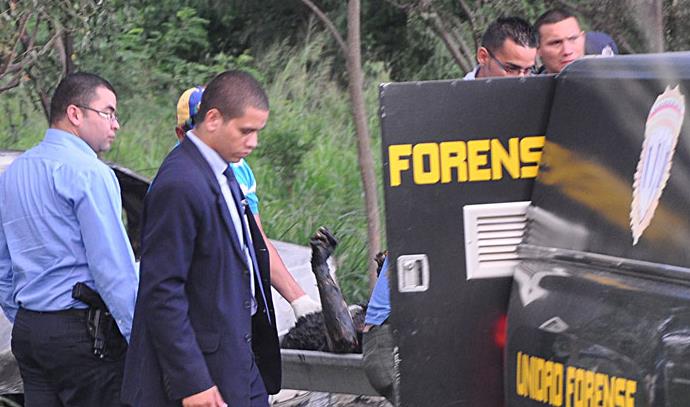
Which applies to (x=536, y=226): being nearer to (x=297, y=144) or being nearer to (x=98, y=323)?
(x=98, y=323)

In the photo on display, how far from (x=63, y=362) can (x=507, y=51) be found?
2.01m

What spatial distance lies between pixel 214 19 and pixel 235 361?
Result: 10.5 meters

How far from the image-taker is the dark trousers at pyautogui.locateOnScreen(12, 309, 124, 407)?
437cm

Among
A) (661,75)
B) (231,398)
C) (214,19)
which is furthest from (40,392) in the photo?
(214,19)

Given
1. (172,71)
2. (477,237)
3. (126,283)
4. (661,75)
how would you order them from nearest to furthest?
(661,75) → (477,237) → (126,283) → (172,71)

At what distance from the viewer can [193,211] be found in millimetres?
3691

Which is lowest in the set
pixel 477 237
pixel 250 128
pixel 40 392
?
pixel 40 392

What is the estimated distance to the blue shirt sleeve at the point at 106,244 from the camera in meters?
4.25

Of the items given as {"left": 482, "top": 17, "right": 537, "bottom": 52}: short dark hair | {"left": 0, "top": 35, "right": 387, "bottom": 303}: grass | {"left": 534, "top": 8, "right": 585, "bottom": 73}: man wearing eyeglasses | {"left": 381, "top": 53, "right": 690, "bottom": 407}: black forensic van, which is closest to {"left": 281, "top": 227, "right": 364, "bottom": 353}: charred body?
{"left": 482, "top": 17, "right": 537, "bottom": 52}: short dark hair

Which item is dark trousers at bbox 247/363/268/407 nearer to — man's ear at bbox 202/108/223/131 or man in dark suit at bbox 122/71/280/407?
man in dark suit at bbox 122/71/280/407

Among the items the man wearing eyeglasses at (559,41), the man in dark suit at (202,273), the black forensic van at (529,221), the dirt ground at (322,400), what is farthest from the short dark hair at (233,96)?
the dirt ground at (322,400)

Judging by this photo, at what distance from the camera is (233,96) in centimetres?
381

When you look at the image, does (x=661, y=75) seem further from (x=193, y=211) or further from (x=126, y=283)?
(x=126, y=283)

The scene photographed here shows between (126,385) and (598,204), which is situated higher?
(598,204)
